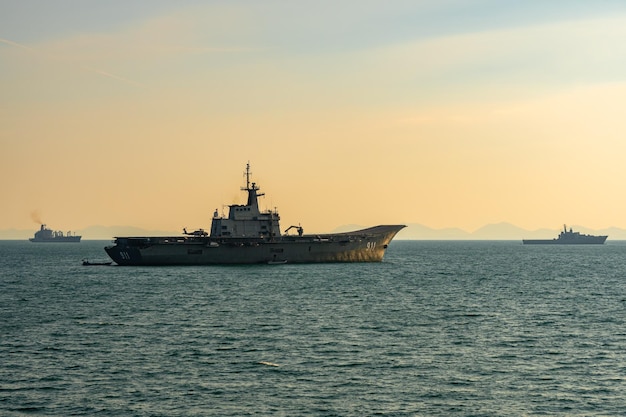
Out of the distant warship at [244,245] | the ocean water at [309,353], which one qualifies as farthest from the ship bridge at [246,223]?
the ocean water at [309,353]

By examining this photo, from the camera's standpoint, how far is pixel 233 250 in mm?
108750

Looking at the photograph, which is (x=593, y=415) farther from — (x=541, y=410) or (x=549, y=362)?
(x=549, y=362)

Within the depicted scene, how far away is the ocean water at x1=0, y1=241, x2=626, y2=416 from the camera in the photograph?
1188 inches

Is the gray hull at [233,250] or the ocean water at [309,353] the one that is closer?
the ocean water at [309,353]

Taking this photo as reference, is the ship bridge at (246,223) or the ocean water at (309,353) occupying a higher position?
the ship bridge at (246,223)

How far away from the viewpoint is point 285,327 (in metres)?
50.2

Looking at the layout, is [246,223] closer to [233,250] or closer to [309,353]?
[233,250]

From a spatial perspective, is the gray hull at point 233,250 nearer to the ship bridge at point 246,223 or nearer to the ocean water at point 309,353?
the ship bridge at point 246,223

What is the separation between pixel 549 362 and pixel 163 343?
71.5 feet

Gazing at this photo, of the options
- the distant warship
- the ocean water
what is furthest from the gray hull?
the ocean water

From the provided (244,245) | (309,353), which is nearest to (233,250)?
(244,245)

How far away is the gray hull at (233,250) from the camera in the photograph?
10681cm

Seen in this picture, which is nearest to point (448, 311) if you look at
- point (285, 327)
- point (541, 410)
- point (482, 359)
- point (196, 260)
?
Result: point (285, 327)

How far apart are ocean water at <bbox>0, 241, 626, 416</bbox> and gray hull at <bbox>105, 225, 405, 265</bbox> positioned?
28202 mm
